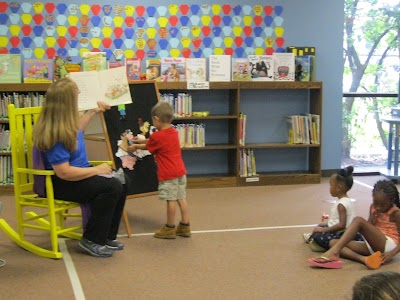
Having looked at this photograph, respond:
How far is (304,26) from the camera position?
6.71 metres

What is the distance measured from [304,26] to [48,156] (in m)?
4.02

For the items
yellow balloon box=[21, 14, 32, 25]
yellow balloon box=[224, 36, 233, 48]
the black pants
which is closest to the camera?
the black pants

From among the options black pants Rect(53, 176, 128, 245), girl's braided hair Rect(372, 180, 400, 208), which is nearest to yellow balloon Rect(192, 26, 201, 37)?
black pants Rect(53, 176, 128, 245)

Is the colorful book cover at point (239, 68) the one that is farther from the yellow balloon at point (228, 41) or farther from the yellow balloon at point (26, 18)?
the yellow balloon at point (26, 18)

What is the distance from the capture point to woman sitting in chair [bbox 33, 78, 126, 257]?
3693 millimetres

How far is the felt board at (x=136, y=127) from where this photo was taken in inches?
178

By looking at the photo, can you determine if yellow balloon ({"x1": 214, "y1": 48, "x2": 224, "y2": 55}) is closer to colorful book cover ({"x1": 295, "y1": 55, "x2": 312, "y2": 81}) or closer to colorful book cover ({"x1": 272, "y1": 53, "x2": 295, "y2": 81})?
colorful book cover ({"x1": 272, "y1": 53, "x2": 295, "y2": 81})

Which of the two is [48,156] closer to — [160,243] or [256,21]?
[160,243]

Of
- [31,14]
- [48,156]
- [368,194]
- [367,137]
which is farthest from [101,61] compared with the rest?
[367,137]

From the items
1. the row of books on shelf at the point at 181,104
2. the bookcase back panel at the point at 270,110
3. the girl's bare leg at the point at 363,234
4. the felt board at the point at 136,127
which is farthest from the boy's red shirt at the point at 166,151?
the bookcase back panel at the point at 270,110

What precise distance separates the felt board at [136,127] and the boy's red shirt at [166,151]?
0.35 metres

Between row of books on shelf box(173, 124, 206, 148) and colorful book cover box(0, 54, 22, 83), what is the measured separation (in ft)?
5.74

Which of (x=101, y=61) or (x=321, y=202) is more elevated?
(x=101, y=61)

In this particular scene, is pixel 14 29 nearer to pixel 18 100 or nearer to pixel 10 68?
pixel 10 68
